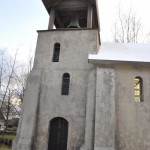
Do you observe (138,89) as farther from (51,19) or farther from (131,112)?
(51,19)

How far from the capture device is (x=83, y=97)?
12.3 m

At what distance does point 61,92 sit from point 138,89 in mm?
4675

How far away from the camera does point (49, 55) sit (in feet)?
44.7

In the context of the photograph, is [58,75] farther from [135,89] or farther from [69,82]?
[135,89]

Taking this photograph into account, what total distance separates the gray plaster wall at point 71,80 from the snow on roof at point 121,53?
0.94m

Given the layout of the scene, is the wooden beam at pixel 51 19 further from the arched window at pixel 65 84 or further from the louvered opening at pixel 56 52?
the arched window at pixel 65 84

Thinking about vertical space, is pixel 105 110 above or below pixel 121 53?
below

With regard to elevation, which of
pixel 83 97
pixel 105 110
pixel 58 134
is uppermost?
pixel 83 97

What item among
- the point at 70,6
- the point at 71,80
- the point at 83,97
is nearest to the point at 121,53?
the point at 71,80

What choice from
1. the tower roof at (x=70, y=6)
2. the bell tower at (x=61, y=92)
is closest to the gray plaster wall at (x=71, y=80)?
the bell tower at (x=61, y=92)

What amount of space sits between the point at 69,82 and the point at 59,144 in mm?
3692

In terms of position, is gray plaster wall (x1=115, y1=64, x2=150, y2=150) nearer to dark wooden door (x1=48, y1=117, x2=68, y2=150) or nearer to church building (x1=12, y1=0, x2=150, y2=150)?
church building (x1=12, y1=0, x2=150, y2=150)

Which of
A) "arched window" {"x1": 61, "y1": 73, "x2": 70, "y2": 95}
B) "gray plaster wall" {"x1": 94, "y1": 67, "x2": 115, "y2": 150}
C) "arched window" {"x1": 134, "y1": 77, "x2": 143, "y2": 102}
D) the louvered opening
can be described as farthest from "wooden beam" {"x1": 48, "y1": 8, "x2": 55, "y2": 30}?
"arched window" {"x1": 134, "y1": 77, "x2": 143, "y2": 102}

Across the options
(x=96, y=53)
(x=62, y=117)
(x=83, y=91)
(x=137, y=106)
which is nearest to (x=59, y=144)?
(x=62, y=117)
